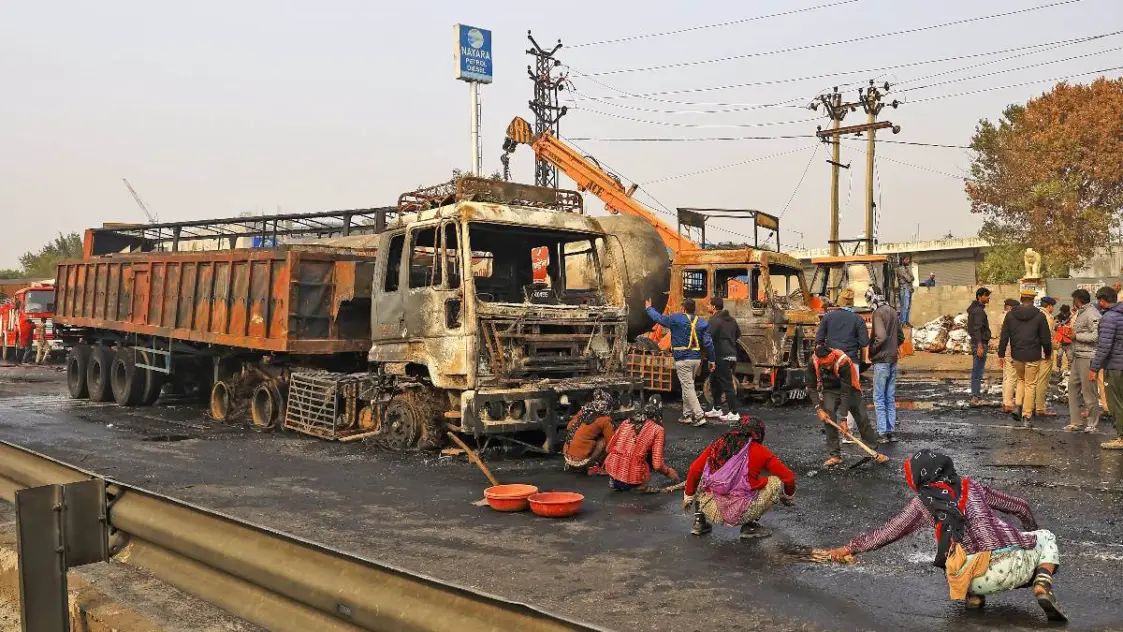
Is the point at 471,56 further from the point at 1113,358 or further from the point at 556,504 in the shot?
the point at 556,504

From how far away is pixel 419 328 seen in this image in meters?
9.30

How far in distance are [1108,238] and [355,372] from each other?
29.0 meters

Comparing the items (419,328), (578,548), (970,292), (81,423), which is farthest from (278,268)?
(970,292)

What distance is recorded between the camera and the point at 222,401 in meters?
13.0

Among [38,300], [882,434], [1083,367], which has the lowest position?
[882,434]

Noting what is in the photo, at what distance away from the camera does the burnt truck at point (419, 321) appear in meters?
8.94

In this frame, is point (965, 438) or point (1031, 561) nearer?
point (1031, 561)

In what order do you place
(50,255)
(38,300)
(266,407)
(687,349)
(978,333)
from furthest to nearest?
(50,255) < (38,300) < (978,333) < (266,407) < (687,349)

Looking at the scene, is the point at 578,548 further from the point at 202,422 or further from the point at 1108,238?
the point at 1108,238

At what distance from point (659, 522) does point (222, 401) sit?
871 cm

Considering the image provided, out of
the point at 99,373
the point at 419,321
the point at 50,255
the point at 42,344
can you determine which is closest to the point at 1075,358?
the point at 419,321

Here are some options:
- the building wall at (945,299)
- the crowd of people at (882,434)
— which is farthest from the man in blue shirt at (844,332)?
the building wall at (945,299)

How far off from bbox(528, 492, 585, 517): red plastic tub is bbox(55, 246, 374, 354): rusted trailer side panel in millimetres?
5015

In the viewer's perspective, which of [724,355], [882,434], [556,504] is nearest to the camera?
[556,504]
